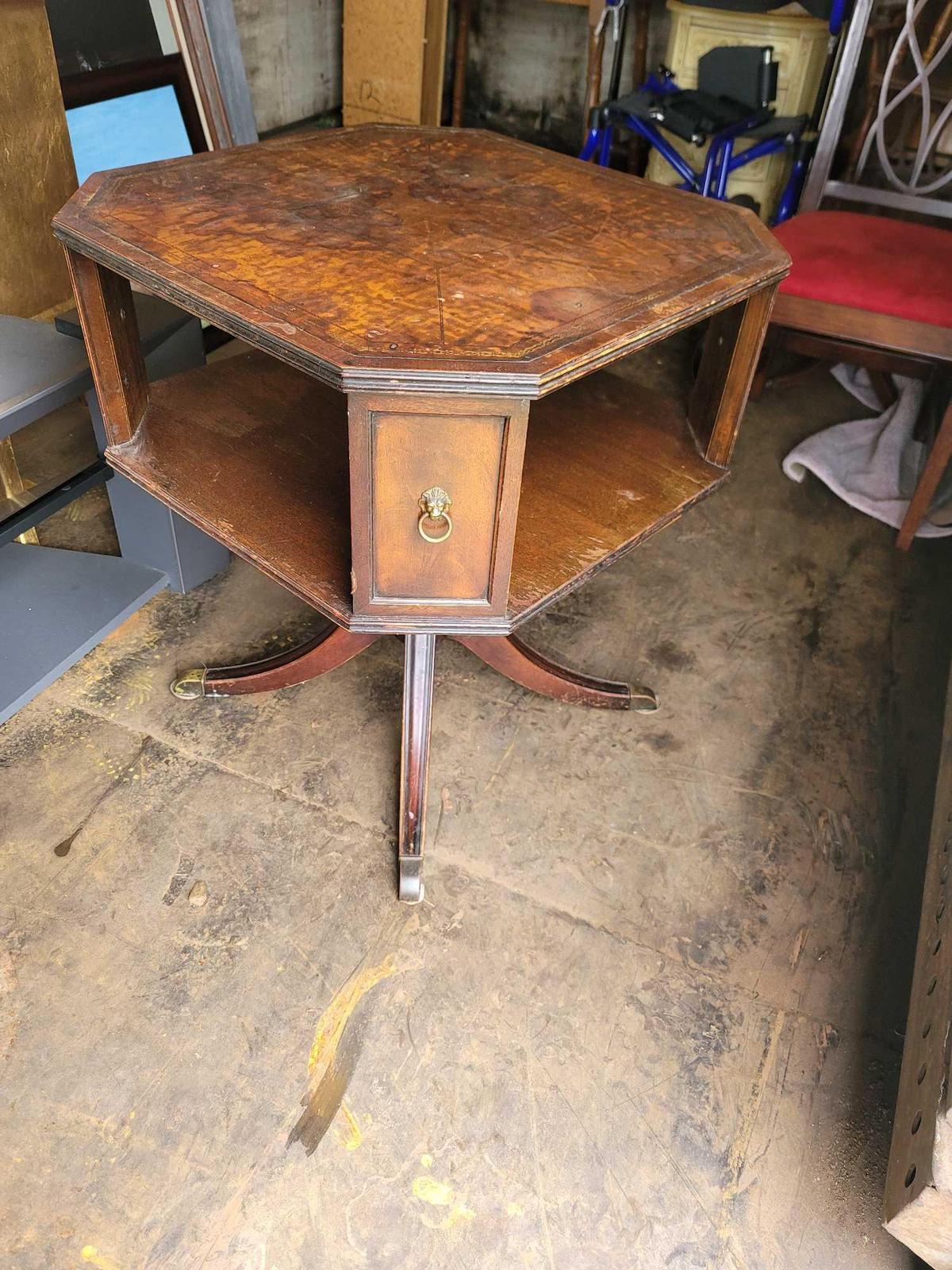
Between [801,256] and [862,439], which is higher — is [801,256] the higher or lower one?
the higher one

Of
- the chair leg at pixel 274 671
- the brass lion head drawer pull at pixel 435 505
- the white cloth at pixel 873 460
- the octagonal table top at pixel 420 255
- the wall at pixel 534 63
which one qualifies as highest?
the octagonal table top at pixel 420 255

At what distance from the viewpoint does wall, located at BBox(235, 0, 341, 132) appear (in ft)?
11.7

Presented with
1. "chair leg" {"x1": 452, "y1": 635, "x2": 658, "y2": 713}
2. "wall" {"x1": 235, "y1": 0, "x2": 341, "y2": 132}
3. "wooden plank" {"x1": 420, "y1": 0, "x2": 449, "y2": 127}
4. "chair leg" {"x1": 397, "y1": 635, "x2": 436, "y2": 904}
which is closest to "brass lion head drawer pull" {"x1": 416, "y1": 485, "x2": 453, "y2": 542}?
"chair leg" {"x1": 397, "y1": 635, "x2": 436, "y2": 904}

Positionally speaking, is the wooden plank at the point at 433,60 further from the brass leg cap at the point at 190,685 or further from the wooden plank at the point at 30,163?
the brass leg cap at the point at 190,685

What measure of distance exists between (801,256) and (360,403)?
1.71 m

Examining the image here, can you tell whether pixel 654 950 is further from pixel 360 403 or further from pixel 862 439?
pixel 862 439

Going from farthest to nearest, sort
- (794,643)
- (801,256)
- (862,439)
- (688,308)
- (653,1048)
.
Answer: (862,439), (801,256), (794,643), (653,1048), (688,308)

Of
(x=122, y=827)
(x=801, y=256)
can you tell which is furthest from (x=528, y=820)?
(x=801, y=256)

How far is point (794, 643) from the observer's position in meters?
2.18

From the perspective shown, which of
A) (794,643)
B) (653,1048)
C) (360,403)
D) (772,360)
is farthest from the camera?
(772,360)

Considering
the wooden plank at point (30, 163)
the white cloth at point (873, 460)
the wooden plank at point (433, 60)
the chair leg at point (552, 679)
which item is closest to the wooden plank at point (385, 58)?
the wooden plank at point (433, 60)

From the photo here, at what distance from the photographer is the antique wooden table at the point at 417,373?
113 cm

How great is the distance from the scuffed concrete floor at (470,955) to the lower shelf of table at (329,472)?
55 centimetres

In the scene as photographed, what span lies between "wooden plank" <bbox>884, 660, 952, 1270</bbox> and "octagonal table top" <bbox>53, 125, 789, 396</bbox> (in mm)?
951
